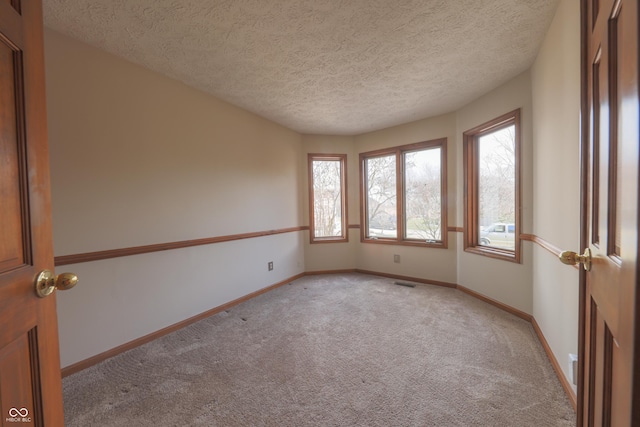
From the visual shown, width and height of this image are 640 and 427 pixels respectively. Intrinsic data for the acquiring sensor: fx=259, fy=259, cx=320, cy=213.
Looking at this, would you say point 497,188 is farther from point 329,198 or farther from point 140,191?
point 140,191

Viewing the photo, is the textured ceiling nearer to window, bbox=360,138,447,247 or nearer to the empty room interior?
the empty room interior

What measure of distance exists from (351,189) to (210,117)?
250 cm

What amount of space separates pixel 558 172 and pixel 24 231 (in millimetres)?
2675

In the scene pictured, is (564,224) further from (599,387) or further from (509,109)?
(509,109)

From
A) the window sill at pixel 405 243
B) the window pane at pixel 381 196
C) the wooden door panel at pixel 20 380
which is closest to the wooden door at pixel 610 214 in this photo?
the wooden door panel at pixel 20 380

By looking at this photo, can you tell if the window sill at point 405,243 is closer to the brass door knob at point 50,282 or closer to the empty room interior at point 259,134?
the empty room interior at point 259,134

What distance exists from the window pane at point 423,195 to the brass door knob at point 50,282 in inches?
153

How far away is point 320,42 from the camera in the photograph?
1.98m

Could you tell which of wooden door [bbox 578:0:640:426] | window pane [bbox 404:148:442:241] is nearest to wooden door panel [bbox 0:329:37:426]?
wooden door [bbox 578:0:640:426]

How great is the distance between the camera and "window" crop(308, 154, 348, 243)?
4469 mm

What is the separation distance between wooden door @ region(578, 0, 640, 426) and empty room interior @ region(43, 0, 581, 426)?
821 millimetres

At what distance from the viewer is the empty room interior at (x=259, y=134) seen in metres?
1.72

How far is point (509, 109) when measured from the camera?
2.68 metres

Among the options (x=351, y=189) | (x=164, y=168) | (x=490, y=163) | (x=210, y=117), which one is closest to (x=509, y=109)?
(x=490, y=163)
